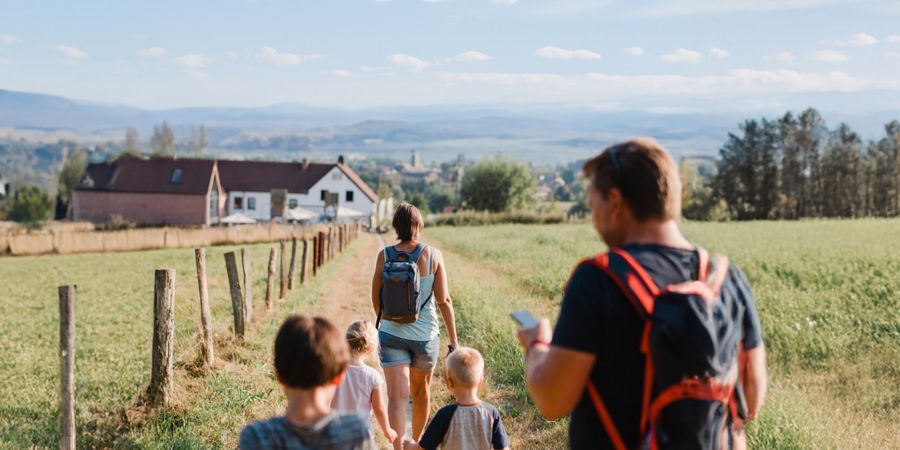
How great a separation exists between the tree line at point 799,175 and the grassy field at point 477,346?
59287 mm

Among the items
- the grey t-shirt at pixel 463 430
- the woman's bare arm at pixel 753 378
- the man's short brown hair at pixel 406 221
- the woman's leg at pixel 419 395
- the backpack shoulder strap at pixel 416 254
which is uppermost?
the man's short brown hair at pixel 406 221

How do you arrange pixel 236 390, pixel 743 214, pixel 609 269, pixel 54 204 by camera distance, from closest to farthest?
pixel 609 269
pixel 236 390
pixel 743 214
pixel 54 204

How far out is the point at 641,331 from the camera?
8.30 ft

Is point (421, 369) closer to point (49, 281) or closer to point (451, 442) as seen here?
point (451, 442)

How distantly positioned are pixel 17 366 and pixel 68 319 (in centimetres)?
609

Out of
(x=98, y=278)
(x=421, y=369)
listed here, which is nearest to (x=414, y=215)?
(x=421, y=369)

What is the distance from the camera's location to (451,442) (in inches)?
180

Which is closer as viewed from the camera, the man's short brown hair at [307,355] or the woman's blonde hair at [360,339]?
the man's short brown hair at [307,355]

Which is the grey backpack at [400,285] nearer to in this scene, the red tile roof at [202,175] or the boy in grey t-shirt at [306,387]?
the boy in grey t-shirt at [306,387]

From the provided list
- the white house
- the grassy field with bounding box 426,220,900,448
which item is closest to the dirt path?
the grassy field with bounding box 426,220,900,448

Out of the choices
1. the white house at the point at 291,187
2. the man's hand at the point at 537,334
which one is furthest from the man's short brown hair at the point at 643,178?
the white house at the point at 291,187

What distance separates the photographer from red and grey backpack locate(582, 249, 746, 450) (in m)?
2.48

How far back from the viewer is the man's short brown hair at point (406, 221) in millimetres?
5781

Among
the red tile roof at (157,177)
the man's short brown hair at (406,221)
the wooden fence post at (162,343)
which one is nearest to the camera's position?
the man's short brown hair at (406,221)
